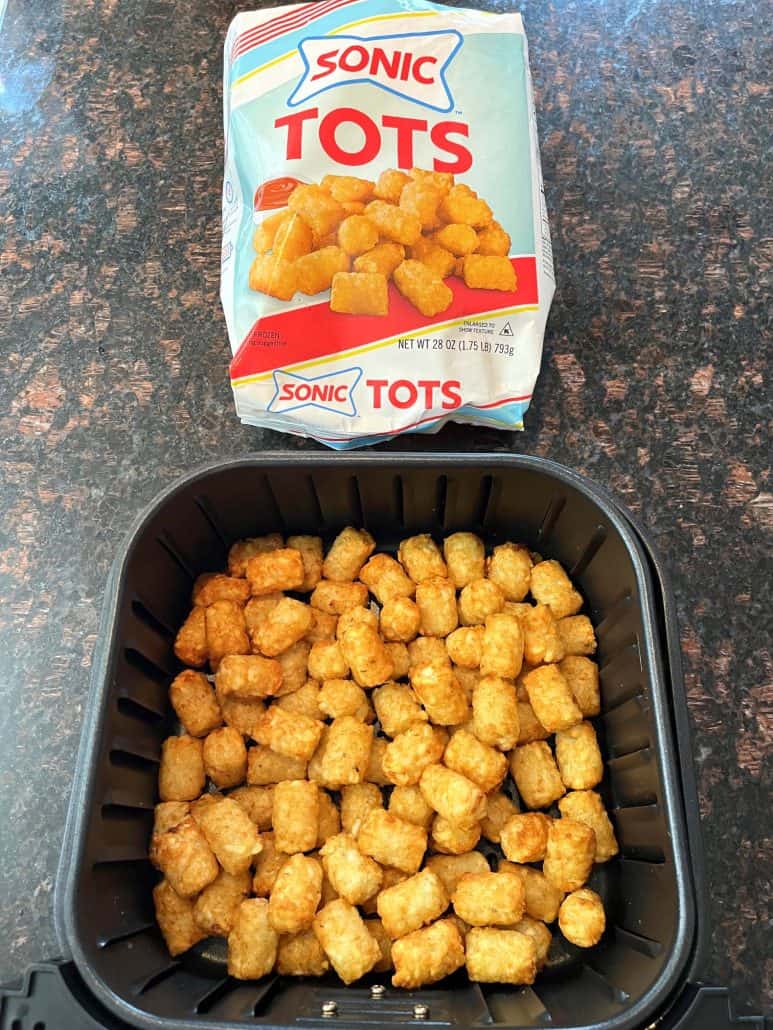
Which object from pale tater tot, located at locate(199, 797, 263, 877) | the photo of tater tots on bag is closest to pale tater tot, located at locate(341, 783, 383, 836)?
pale tater tot, located at locate(199, 797, 263, 877)

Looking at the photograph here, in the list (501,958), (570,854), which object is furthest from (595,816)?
(501,958)

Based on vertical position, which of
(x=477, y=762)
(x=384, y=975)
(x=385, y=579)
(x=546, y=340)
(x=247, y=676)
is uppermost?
(x=546, y=340)

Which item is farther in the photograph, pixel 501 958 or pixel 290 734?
pixel 290 734

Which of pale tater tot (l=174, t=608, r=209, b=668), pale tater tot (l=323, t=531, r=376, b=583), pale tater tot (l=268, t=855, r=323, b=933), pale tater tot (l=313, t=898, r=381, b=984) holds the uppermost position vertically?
pale tater tot (l=323, t=531, r=376, b=583)

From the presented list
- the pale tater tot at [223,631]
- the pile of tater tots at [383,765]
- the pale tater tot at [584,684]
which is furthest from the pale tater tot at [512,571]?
the pale tater tot at [223,631]

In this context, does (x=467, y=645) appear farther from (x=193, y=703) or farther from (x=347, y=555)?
(x=193, y=703)

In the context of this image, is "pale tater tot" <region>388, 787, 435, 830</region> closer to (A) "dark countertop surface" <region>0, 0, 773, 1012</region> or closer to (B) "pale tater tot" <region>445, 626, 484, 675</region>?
(B) "pale tater tot" <region>445, 626, 484, 675</region>

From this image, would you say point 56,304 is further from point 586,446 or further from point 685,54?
point 685,54

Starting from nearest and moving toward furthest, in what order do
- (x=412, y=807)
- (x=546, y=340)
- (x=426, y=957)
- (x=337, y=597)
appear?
1. (x=426, y=957)
2. (x=412, y=807)
3. (x=337, y=597)
4. (x=546, y=340)
